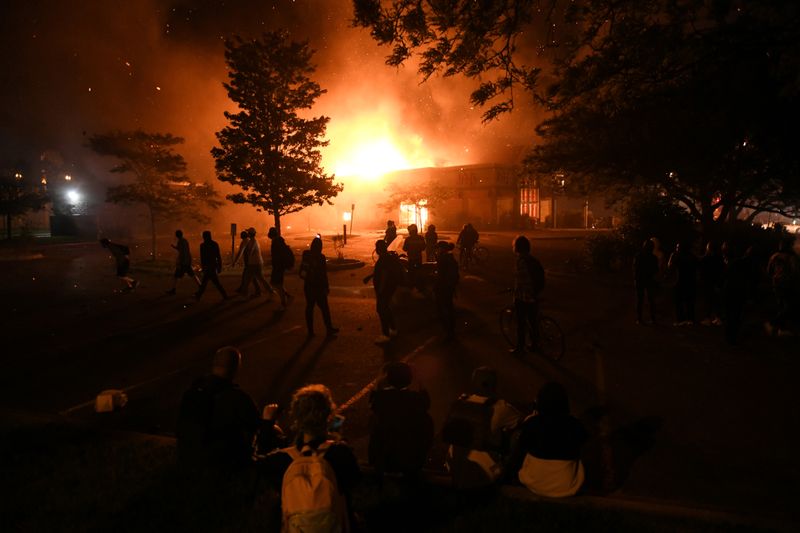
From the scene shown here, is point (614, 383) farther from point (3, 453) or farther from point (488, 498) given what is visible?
point (3, 453)

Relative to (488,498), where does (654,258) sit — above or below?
above

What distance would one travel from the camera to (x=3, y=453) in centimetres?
499

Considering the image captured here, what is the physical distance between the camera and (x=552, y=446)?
371 centimetres

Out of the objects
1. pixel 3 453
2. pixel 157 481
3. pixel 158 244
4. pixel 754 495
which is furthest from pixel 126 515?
pixel 158 244

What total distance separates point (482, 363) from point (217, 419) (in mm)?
4719

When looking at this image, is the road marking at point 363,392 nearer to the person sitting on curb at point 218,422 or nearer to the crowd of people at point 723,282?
the person sitting on curb at point 218,422

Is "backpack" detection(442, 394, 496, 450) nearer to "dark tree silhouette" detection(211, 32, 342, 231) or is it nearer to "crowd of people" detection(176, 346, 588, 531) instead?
"crowd of people" detection(176, 346, 588, 531)

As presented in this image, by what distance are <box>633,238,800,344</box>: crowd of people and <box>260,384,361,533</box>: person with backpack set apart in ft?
25.4

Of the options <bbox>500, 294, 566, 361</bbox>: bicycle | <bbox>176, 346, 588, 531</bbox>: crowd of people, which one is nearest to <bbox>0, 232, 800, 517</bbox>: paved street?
<bbox>500, 294, 566, 361</bbox>: bicycle

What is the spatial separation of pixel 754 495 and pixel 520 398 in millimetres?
2626

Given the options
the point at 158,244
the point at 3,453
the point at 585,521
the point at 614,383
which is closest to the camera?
the point at 585,521

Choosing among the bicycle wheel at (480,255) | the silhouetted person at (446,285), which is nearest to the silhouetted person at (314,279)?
the silhouetted person at (446,285)

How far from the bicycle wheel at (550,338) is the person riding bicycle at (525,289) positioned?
12 cm

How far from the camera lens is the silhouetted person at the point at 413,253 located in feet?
48.2
